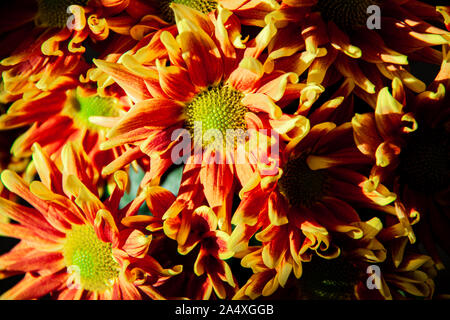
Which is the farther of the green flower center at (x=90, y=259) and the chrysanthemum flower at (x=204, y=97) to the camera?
the green flower center at (x=90, y=259)

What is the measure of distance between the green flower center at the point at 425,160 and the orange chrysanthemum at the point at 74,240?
1.12ft

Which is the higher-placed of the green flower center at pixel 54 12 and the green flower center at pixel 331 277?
the green flower center at pixel 54 12

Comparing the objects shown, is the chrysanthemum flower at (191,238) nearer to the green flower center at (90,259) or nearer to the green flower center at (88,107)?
the green flower center at (90,259)

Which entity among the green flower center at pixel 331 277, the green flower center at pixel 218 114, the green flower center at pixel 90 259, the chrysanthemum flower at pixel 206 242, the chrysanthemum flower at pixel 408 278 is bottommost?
the green flower center at pixel 331 277

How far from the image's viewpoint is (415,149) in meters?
0.64

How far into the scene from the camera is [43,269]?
0.67 metres

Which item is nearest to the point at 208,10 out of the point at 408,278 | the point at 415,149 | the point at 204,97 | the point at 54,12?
the point at 204,97

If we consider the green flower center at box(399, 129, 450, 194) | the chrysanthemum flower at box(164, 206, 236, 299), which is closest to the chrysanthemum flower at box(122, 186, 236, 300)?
the chrysanthemum flower at box(164, 206, 236, 299)

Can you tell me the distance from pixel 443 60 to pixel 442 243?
26cm

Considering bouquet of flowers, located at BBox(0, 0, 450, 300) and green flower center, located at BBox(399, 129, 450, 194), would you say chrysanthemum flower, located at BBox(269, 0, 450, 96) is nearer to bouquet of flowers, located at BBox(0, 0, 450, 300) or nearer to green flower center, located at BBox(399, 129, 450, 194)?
bouquet of flowers, located at BBox(0, 0, 450, 300)

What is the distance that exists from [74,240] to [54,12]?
0.33 m

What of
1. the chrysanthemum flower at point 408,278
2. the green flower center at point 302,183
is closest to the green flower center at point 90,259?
the green flower center at point 302,183

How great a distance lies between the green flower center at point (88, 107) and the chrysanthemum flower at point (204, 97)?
0.16 m

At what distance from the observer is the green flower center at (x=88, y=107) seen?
2.43 feet
